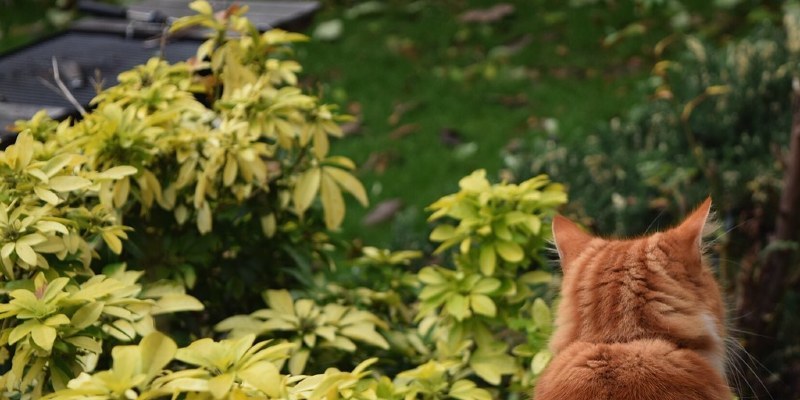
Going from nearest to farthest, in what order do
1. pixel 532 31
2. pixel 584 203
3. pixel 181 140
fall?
1. pixel 181 140
2. pixel 584 203
3. pixel 532 31

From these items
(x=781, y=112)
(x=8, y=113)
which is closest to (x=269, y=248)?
(x=8, y=113)

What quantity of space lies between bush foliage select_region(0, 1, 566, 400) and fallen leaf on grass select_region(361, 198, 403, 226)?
2.39 meters

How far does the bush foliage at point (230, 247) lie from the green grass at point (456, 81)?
2098 millimetres

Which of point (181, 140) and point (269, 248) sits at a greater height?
point (181, 140)

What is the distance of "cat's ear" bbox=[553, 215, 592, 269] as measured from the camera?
8.08 ft

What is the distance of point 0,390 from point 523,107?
5365mm

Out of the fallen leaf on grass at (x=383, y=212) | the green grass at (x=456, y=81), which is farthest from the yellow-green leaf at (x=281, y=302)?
the fallen leaf on grass at (x=383, y=212)

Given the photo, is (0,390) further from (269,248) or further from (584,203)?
(584,203)

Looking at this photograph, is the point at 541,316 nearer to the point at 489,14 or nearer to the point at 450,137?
the point at 450,137

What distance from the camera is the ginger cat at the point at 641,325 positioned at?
206 cm

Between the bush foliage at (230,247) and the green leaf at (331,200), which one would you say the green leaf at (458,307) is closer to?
the bush foliage at (230,247)

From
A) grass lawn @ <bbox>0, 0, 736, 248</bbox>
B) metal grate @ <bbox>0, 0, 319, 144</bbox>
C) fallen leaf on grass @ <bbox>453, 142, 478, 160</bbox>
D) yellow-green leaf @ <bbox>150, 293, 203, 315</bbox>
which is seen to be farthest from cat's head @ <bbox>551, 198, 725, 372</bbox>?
fallen leaf on grass @ <bbox>453, 142, 478, 160</bbox>

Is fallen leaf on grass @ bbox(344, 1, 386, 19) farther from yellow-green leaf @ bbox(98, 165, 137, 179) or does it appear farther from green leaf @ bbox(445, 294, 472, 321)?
yellow-green leaf @ bbox(98, 165, 137, 179)

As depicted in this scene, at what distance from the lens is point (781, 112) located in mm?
5293
